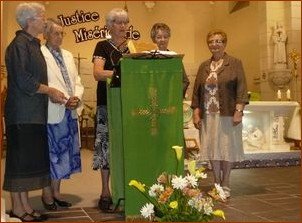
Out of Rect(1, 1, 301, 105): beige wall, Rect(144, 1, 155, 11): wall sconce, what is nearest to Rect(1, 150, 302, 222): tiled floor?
Rect(1, 1, 301, 105): beige wall

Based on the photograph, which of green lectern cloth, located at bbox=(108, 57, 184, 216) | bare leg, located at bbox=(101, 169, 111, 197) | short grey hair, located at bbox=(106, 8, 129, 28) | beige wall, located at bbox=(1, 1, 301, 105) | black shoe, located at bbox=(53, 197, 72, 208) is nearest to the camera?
green lectern cloth, located at bbox=(108, 57, 184, 216)

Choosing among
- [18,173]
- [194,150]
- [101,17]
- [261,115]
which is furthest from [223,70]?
[101,17]

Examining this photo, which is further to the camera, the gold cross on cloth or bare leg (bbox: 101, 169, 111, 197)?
bare leg (bbox: 101, 169, 111, 197)

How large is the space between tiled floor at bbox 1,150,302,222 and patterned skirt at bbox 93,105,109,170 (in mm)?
344

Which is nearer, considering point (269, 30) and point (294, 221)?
point (294, 221)

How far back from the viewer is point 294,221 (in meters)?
2.69

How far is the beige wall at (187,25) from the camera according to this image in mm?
10906

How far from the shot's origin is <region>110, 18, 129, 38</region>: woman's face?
2939 millimetres

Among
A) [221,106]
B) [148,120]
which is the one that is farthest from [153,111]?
[221,106]

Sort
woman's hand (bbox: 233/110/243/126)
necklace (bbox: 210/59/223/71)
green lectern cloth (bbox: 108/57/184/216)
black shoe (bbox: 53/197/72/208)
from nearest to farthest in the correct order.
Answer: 1. green lectern cloth (bbox: 108/57/184/216)
2. black shoe (bbox: 53/197/72/208)
3. woman's hand (bbox: 233/110/243/126)
4. necklace (bbox: 210/59/223/71)

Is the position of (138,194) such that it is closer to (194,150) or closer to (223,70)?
(223,70)

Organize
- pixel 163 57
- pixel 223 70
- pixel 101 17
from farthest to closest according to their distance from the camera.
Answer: pixel 101 17 → pixel 223 70 → pixel 163 57

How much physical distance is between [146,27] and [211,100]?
951cm

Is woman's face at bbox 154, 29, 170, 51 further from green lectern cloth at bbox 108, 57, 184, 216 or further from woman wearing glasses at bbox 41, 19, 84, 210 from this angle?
green lectern cloth at bbox 108, 57, 184, 216
